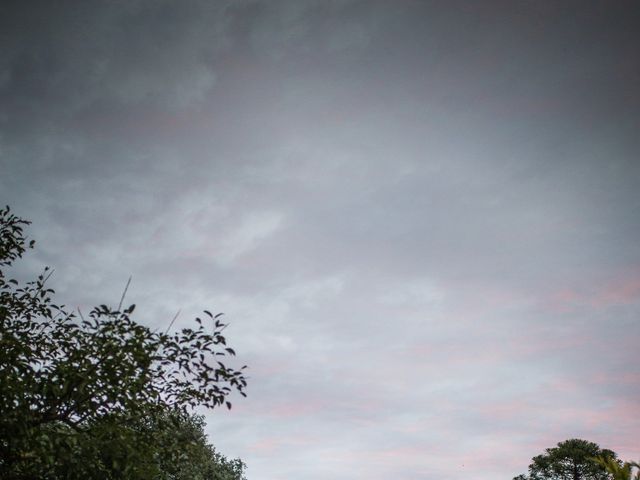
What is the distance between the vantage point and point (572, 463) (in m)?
50.8

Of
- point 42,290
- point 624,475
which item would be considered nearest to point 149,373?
point 42,290

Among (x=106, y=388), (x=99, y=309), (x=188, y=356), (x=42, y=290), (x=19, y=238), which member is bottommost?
(x=106, y=388)

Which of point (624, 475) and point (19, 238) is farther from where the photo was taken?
point (624, 475)

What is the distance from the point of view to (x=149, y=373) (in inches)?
352

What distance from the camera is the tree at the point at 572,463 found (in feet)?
163

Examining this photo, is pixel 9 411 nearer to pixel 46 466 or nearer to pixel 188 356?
pixel 46 466

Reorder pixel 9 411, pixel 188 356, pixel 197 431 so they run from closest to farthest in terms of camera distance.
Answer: pixel 9 411, pixel 188 356, pixel 197 431

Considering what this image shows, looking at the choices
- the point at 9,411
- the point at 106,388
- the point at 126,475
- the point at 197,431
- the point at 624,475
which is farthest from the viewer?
the point at 197,431

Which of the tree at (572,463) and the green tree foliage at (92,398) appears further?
the tree at (572,463)

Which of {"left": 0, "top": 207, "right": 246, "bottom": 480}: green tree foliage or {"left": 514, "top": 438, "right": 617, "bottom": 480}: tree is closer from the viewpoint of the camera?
{"left": 0, "top": 207, "right": 246, "bottom": 480}: green tree foliage

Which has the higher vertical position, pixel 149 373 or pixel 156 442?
pixel 149 373

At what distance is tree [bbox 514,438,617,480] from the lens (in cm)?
4972

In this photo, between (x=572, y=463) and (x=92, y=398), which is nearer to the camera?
(x=92, y=398)

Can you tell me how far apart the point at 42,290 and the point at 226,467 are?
28.6m
